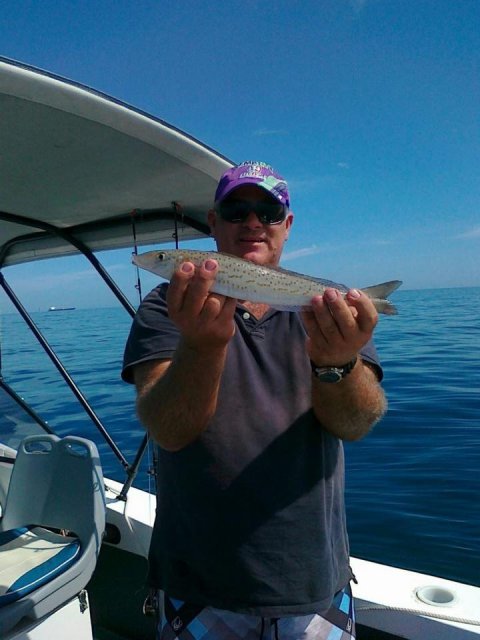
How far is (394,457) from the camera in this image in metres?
6.97

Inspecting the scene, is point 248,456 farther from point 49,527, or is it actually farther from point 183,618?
point 49,527

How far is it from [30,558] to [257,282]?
258 cm

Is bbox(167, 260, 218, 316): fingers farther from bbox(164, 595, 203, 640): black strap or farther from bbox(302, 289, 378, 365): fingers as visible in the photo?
bbox(164, 595, 203, 640): black strap

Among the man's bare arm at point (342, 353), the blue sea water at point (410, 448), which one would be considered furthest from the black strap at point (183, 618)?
the blue sea water at point (410, 448)

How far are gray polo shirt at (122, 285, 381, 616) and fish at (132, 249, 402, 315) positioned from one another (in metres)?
0.23

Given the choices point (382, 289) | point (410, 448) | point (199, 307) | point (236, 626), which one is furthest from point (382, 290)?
point (410, 448)

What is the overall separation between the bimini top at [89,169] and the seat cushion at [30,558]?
2.49 m

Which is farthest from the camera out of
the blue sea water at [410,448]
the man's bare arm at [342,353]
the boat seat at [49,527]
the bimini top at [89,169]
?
→ the blue sea water at [410,448]

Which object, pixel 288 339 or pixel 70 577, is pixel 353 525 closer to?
pixel 70 577

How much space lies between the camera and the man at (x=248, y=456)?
185 centimetres

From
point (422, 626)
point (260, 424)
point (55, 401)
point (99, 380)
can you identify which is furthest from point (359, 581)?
point (99, 380)

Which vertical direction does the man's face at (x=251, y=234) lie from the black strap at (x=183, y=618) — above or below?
above

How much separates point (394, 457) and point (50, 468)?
5.00 metres

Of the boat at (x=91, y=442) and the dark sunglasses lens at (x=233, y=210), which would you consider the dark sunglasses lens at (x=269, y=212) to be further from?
the boat at (x=91, y=442)
